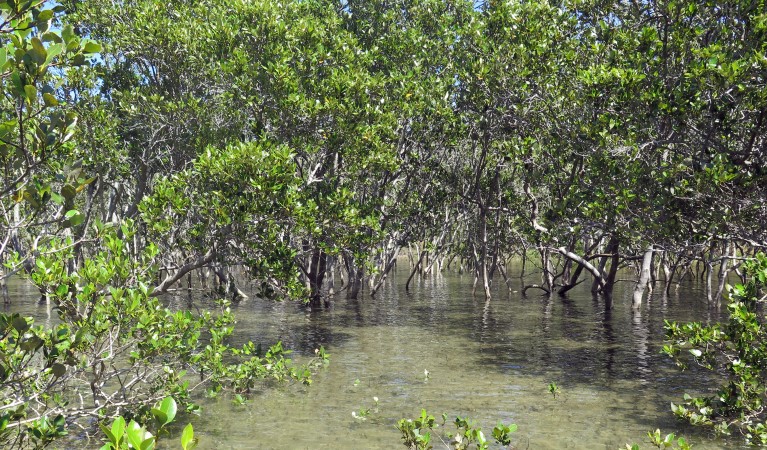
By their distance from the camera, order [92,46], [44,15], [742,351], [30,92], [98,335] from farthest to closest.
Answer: [742,351]
[98,335]
[92,46]
[44,15]
[30,92]

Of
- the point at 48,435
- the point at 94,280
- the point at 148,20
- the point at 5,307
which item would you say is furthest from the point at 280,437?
the point at 5,307

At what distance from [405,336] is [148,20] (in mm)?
11385

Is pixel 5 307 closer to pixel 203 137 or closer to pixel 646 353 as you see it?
pixel 203 137

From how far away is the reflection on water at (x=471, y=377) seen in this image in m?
9.95

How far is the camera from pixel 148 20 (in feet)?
62.6

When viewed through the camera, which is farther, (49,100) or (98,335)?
(98,335)

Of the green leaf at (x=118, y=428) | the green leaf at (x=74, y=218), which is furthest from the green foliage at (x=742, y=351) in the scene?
the green leaf at (x=118, y=428)

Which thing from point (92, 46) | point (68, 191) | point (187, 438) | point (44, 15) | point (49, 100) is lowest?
point (187, 438)

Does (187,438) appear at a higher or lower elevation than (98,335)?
higher

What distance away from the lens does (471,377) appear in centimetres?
1363

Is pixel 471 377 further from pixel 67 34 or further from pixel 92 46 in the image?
pixel 67 34

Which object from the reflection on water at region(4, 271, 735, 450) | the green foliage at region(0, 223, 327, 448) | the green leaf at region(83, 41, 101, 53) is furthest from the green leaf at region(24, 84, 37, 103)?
the reflection on water at region(4, 271, 735, 450)

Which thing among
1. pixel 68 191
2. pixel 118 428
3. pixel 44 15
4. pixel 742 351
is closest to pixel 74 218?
pixel 68 191

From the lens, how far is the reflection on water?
995 centimetres
